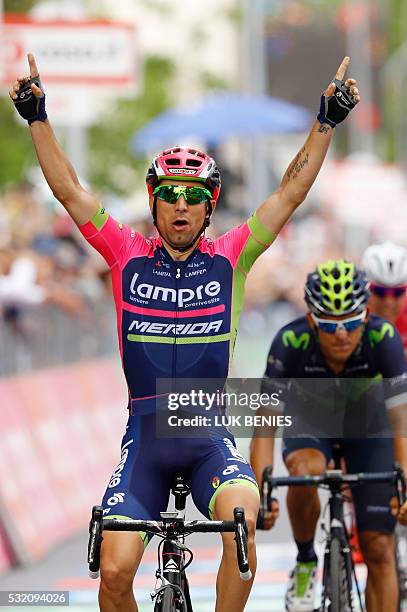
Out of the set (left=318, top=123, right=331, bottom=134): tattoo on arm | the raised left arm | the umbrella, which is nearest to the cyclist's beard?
the raised left arm

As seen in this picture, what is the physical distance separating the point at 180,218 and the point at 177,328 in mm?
461

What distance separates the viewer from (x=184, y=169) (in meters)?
6.87

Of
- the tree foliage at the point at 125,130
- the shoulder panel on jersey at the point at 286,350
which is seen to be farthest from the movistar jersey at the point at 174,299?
the tree foliage at the point at 125,130

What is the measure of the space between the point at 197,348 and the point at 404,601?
262 centimetres

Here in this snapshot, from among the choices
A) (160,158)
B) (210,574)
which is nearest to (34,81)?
(160,158)

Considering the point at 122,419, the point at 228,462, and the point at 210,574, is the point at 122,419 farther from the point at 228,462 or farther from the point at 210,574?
the point at 228,462

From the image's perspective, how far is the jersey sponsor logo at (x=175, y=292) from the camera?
6.80 m

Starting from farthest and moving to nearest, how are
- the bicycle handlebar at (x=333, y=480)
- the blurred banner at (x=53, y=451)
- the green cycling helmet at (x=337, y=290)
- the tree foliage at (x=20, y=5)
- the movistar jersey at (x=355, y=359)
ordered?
the tree foliage at (x=20, y=5), the blurred banner at (x=53, y=451), the movistar jersey at (x=355, y=359), the green cycling helmet at (x=337, y=290), the bicycle handlebar at (x=333, y=480)

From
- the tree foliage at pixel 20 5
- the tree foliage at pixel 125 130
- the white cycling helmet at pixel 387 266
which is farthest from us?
the tree foliage at pixel 125 130

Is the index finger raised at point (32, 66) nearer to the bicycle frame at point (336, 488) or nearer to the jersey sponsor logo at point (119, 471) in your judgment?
the jersey sponsor logo at point (119, 471)

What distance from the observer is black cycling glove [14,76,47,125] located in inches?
270

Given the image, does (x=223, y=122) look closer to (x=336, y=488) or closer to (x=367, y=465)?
(x=367, y=465)

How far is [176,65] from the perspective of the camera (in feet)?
143

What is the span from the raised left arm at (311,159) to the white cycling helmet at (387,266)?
2.09 meters
